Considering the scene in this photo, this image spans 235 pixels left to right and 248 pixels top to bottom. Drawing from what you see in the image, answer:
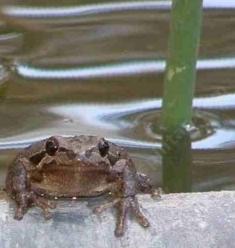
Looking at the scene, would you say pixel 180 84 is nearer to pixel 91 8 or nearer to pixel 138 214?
pixel 138 214

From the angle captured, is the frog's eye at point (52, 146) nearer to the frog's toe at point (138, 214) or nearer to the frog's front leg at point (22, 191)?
the frog's front leg at point (22, 191)

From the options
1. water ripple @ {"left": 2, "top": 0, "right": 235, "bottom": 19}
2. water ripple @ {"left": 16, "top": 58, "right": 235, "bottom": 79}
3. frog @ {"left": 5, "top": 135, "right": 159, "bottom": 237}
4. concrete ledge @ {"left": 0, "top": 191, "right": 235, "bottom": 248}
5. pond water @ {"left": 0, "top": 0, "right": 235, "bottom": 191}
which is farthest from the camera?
water ripple @ {"left": 2, "top": 0, "right": 235, "bottom": 19}

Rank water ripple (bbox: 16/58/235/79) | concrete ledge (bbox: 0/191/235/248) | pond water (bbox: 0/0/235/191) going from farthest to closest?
water ripple (bbox: 16/58/235/79)
pond water (bbox: 0/0/235/191)
concrete ledge (bbox: 0/191/235/248)

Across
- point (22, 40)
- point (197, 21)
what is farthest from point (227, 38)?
point (197, 21)

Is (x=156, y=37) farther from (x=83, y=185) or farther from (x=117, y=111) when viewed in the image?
(x=83, y=185)

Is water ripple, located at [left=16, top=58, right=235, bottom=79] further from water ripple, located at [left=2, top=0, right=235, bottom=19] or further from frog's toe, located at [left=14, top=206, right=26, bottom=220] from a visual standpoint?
frog's toe, located at [left=14, top=206, right=26, bottom=220]

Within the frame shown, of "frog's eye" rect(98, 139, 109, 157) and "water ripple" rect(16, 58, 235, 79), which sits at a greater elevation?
"frog's eye" rect(98, 139, 109, 157)

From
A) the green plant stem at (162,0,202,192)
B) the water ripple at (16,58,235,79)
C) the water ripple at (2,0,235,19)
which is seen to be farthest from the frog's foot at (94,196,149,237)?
the water ripple at (2,0,235,19)
